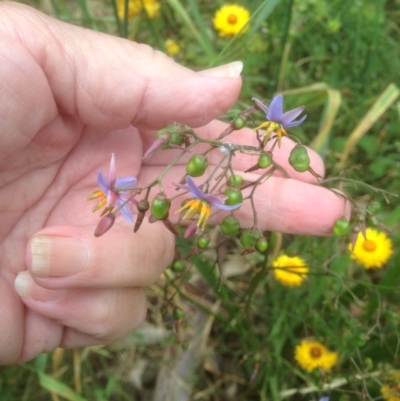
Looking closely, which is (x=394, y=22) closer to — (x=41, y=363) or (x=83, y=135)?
(x=83, y=135)

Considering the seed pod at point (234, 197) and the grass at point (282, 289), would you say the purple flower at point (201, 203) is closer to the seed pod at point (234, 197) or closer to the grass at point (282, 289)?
the seed pod at point (234, 197)

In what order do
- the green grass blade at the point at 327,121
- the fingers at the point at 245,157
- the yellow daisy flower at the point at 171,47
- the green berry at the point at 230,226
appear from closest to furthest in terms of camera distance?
the green berry at the point at 230,226 < the fingers at the point at 245,157 < the green grass blade at the point at 327,121 < the yellow daisy flower at the point at 171,47

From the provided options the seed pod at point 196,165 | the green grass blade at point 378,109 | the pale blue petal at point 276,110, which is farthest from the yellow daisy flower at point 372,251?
the seed pod at point 196,165

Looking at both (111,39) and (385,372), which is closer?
(111,39)

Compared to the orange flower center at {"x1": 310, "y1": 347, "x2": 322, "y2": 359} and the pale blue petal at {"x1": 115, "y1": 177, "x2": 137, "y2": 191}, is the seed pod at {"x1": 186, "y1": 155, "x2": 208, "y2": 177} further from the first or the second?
the orange flower center at {"x1": 310, "y1": 347, "x2": 322, "y2": 359}

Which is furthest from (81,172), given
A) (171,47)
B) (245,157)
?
(171,47)

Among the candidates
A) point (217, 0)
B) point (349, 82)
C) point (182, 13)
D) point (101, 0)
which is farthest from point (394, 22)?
point (101, 0)
